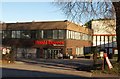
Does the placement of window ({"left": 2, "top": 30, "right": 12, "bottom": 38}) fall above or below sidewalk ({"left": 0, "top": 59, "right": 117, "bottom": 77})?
above

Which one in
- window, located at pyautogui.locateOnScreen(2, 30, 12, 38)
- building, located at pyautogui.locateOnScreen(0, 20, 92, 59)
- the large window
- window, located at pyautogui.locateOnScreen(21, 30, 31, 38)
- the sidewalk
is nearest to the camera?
the sidewalk

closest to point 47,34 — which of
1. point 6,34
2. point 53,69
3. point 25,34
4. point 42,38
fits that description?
point 42,38

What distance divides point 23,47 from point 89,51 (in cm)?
2086

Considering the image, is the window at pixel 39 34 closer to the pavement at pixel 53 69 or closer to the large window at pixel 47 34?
the large window at pixel 47 34

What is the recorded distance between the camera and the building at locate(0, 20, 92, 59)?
63.3 metres

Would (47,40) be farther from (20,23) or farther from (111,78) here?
(111,78)

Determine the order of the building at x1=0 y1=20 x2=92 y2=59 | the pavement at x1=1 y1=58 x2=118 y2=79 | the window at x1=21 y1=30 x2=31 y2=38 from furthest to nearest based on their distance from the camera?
1. the window at x1=21 y1=30 x2=31 y2=38
2. the building at x1=0 y1=20 x2=92 y2=59
3. the pavement at x1=1 y1=58 x2=118 y2=79

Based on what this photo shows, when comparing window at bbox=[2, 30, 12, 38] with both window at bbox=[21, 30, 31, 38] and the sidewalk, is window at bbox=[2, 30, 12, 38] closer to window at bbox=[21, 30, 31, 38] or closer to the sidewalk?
window at bbox=[21, 30, 31, 38]

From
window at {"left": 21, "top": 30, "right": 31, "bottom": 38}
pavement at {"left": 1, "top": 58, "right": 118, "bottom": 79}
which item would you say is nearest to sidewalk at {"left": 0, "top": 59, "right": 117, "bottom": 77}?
pavement at {"left": 1, "top": 58, "right": 118, "bottom": 79}

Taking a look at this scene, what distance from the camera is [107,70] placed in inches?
872

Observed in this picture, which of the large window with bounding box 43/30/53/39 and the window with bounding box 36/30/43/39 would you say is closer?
the large window with bounding box 43/30/53/39

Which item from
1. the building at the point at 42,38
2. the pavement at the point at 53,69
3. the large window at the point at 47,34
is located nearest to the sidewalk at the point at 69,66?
the pavement at the point at 53,69

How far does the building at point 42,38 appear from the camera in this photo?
6334cm

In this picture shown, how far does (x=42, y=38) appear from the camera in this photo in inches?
2557
